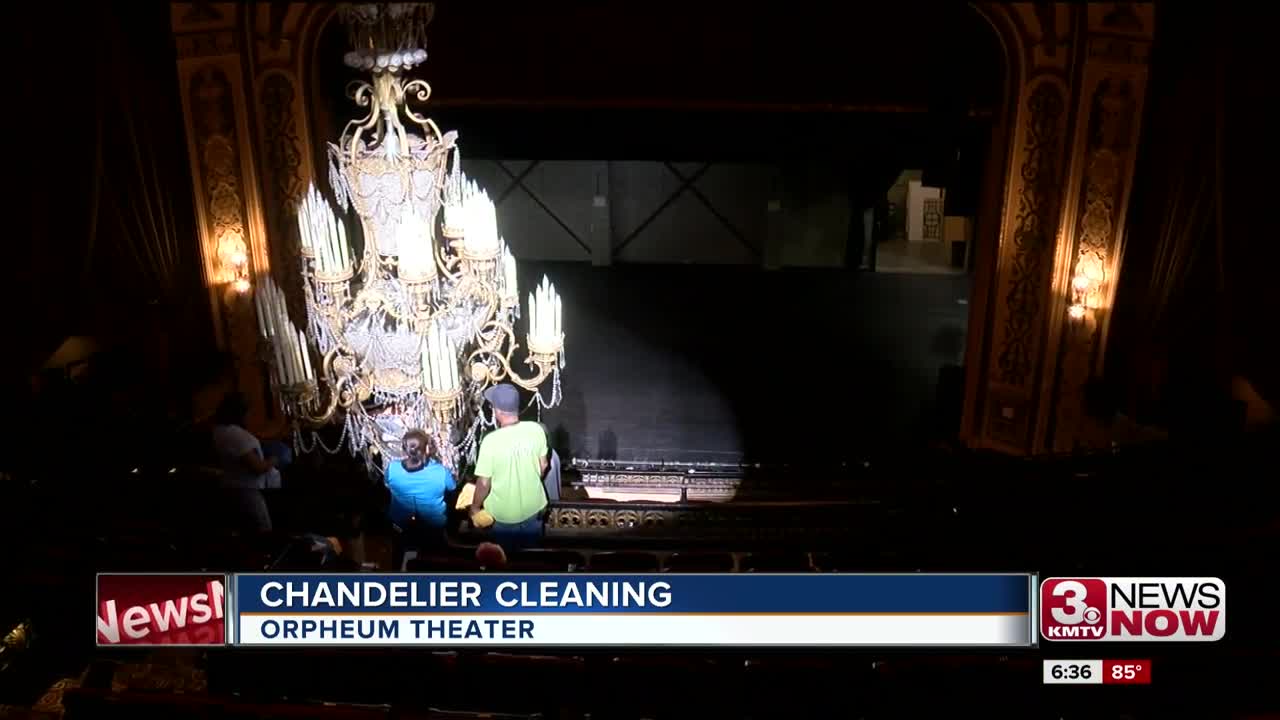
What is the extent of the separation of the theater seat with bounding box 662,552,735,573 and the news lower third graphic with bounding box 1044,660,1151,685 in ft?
4.04

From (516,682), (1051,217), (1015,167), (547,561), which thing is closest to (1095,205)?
(1051,217)

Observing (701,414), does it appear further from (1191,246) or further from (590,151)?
(1191,246)

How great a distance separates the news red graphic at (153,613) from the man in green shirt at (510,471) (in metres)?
1.31

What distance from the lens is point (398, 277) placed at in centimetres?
464

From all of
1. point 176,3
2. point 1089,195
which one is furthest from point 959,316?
point 176,3

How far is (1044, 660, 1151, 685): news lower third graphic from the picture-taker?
377 cm

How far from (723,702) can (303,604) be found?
1573 mm

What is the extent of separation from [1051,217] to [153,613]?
5768 mm

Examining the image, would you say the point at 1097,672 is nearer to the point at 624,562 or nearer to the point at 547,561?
the point at 624,562

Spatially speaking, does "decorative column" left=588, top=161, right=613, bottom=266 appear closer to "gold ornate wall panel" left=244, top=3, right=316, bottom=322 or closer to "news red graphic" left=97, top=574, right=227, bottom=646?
"gold ornate wall panel" left=244, top=3, right=316, bottom=322

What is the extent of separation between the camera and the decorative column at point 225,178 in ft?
23.1

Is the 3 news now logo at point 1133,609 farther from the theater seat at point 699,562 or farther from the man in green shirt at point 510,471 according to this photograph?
the man in green shirt at point 510,471

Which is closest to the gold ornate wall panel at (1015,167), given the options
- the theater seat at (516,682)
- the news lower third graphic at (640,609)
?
the news lower third graphic at (640,609)

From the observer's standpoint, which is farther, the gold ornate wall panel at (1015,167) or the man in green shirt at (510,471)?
the gold ornate wall panel at (1015,167)
